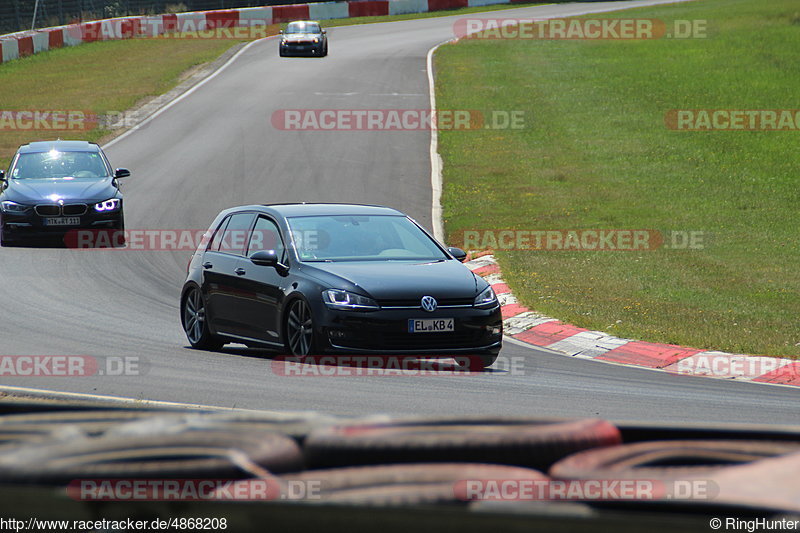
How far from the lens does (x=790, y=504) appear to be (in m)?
3.20

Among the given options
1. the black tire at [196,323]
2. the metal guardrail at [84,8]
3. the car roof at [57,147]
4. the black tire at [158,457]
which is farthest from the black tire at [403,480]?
the metal guardrail at [84,8]

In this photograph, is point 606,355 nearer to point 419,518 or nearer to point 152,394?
point 152,394

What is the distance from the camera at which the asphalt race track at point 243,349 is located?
905 cm

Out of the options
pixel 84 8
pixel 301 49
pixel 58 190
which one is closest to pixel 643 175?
pixel 58 190

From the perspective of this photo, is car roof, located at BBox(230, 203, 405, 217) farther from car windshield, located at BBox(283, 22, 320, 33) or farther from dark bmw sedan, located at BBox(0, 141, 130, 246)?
car windshield, located at BBox(283, 22, 320, 33)

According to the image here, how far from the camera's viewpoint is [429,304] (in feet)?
34.3

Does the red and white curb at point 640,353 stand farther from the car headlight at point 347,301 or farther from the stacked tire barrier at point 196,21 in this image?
the stacked tire barrier at point 196,21

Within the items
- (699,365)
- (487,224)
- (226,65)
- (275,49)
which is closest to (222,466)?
(699,365)

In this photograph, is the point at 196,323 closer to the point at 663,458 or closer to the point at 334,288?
the point at 334,288

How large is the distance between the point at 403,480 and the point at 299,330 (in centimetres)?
734

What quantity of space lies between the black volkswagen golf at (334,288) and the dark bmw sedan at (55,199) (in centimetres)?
731

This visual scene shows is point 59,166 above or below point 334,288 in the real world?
below

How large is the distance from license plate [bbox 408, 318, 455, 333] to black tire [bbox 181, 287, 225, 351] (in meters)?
2.79

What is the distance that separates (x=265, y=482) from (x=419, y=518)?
2.13 ft
